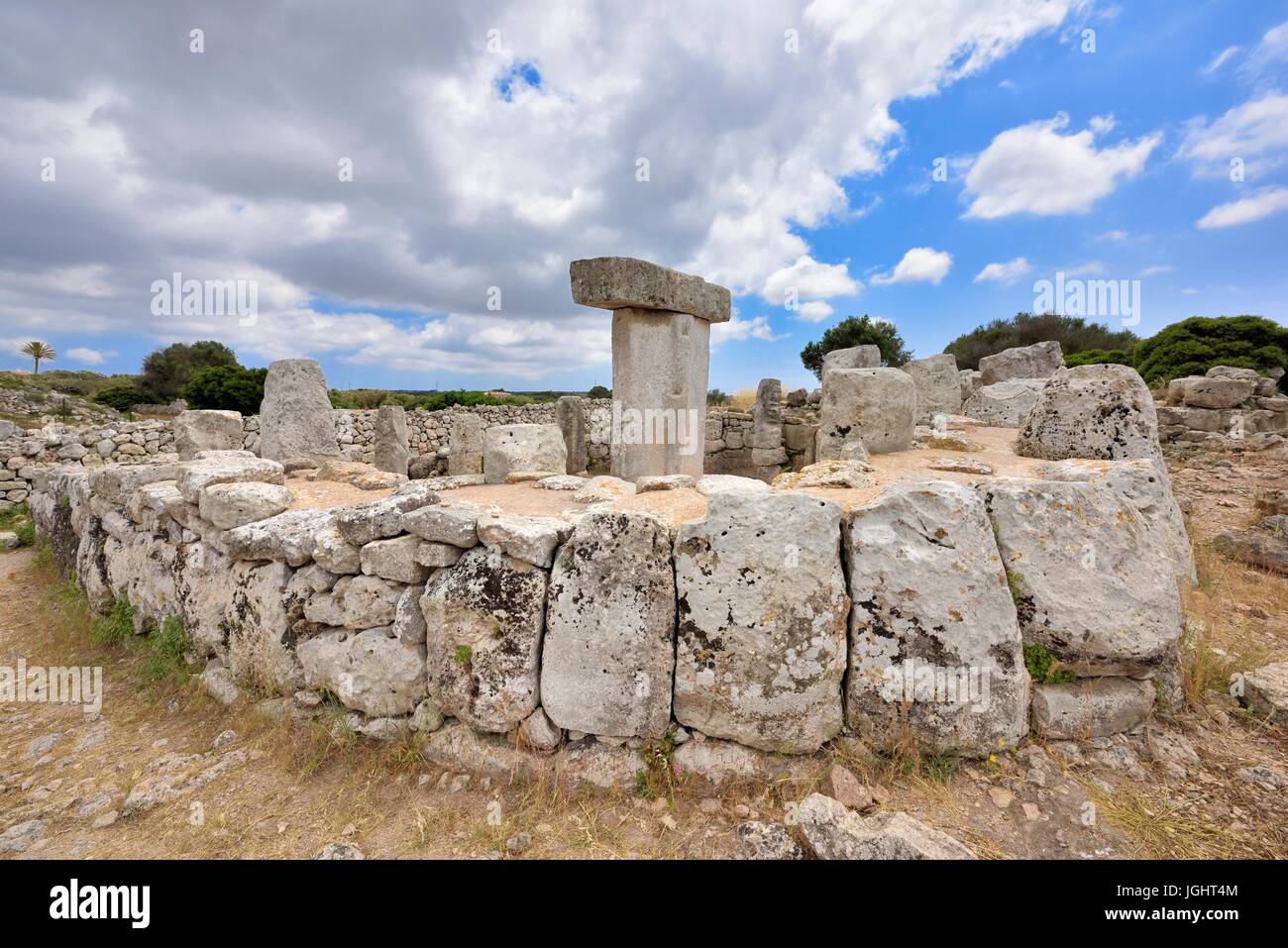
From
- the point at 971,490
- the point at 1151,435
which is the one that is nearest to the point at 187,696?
the point at 971,490

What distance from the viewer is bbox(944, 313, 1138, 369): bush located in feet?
71.4

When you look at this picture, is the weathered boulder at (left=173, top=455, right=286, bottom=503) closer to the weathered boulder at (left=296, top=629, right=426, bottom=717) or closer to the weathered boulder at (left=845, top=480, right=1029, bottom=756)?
the weathered boulder at (left=296, top=629, right=426, bottom=717)

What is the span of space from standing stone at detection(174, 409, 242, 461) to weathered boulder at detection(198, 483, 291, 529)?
3.15m

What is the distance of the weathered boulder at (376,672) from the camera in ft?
9.70

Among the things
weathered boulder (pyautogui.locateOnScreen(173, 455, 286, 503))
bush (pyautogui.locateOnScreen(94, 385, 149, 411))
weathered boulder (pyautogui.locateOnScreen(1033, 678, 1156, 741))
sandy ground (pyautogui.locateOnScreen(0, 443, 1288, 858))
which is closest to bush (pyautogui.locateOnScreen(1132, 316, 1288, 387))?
sandy ground (pyautogui.locateOnScreen(0, 443, 1288, 858))

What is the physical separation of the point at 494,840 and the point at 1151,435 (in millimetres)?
5135

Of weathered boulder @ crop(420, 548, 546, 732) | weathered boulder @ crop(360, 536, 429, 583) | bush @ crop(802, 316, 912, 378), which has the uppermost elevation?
bush @ crop(802, 316, 912, 378)

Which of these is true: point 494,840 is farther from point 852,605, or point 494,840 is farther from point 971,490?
point 971,490

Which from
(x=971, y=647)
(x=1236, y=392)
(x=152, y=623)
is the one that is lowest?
(x=152, y=623)

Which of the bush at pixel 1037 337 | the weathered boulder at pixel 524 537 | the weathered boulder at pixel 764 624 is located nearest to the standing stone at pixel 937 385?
the weathered boulder at pixel 764 624

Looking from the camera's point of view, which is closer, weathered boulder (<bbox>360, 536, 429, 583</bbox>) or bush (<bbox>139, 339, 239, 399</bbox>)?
weathered boulder (<bbox>360, 536, 429, 583</bbox>)

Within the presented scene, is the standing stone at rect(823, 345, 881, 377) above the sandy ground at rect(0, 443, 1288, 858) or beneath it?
above

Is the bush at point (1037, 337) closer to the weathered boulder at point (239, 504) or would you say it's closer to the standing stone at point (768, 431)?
the standing stone at point (768, 431)

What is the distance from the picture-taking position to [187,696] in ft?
11.8
